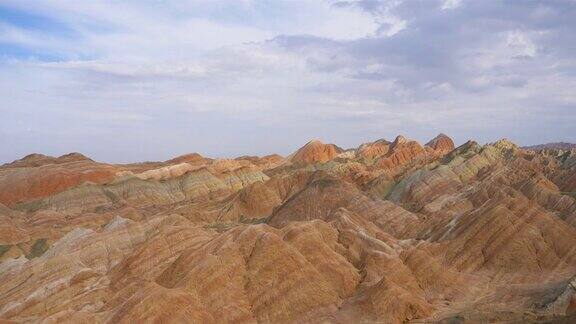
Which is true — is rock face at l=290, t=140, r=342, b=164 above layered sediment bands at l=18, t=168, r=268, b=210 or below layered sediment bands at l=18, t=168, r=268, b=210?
above

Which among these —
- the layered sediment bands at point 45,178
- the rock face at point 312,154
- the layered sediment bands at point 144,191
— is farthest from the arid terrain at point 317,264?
the rock face at point 312,154

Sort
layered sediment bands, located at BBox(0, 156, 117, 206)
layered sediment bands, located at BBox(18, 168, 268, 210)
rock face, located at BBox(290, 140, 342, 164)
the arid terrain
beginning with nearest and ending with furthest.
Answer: the arid terrain, layered sediment bands, located at BBox(18, 168, 268, 210), layered sediment bands, located at BBox(0, 156, 117, 206), rock face, located at BBox(290, 140, 342, 164)

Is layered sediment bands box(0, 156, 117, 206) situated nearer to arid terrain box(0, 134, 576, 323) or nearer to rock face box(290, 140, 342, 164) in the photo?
arid terrain box(0, 134, 576, 323)

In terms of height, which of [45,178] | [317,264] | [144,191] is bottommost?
[144,191]

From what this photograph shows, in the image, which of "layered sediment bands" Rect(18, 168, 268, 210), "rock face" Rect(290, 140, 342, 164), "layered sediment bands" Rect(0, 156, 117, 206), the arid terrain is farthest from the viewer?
"rock face" Rect(290, 140, 342, 164)

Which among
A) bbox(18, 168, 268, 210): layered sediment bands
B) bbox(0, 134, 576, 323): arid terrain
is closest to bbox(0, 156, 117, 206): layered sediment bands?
bbox(18, 168, 268, 210): layered sediment bands

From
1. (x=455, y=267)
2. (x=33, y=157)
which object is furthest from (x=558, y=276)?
(x=33, y=157)

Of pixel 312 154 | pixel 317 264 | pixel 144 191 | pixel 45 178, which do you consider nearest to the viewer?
pixel 317 264

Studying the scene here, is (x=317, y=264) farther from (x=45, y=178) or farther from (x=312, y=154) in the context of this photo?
(x=312, y=154)

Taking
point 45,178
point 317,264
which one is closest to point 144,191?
point 45,178

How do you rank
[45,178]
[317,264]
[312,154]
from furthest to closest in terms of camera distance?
[312,154] → [45,178] → [317,264]

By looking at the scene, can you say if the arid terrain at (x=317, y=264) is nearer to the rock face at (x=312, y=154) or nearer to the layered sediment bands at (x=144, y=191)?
the layered sediment bands at (x=144, y=191)
